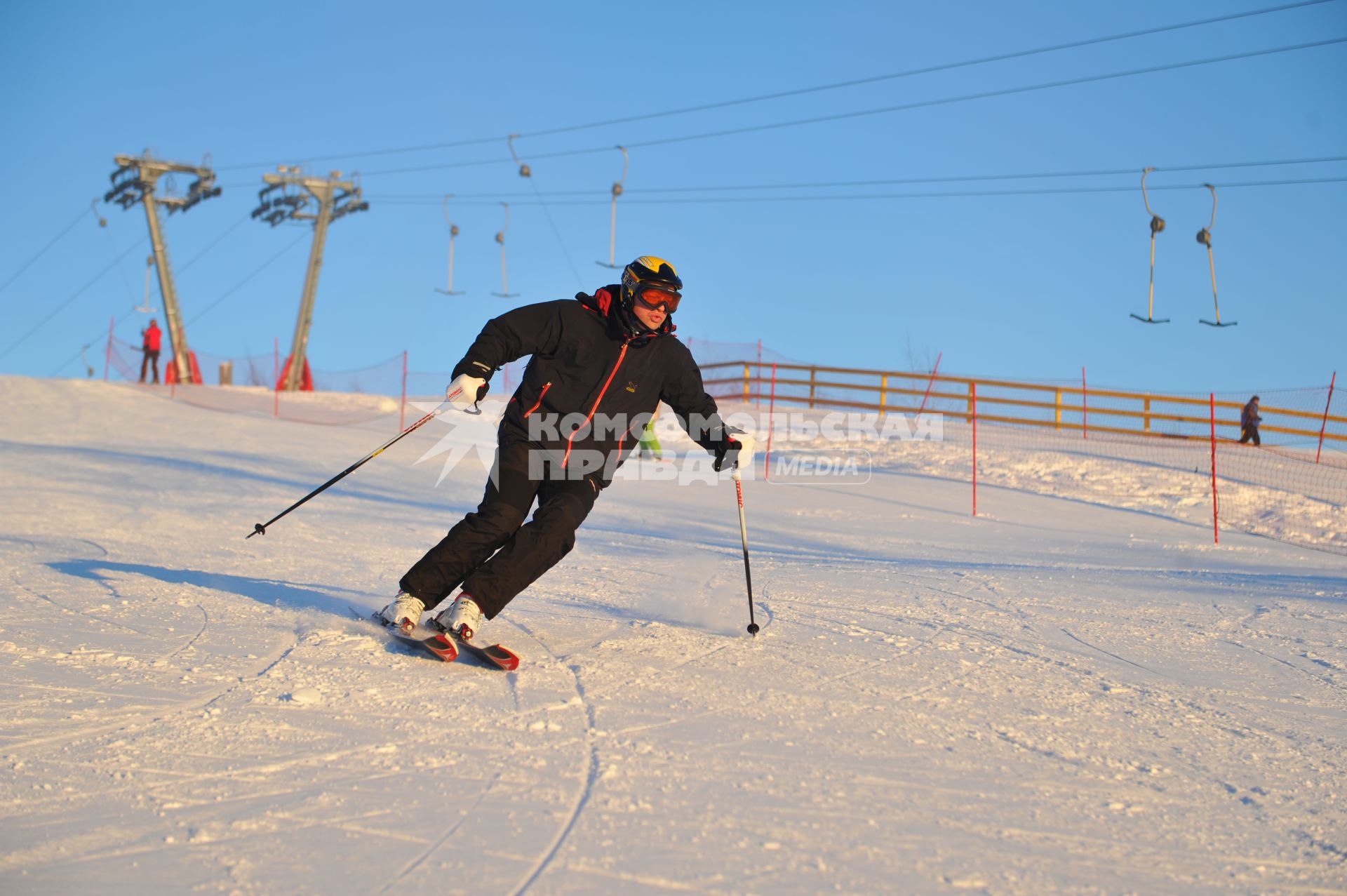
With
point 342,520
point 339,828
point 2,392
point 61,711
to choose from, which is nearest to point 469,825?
point 339,828

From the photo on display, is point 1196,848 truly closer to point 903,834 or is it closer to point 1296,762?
point 903,834

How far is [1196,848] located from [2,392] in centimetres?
2600

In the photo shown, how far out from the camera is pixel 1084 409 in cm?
2356

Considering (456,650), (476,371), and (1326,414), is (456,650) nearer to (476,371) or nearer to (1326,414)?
(476,371)

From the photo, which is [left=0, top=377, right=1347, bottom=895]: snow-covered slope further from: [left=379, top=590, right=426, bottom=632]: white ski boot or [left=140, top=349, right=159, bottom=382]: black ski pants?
[left=140, top=349, right=159, bottom=382]: black ski pants

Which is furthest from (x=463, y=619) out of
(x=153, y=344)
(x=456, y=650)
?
(x=153, y=344)

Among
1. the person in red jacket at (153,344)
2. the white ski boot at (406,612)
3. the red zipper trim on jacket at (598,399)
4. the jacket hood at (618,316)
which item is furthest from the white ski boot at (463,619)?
the person in red jacket at (153,344)

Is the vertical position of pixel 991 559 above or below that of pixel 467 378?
below

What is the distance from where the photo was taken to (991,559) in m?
9.10

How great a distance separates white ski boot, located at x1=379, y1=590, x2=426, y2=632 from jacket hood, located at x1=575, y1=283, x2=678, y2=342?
1.40 m

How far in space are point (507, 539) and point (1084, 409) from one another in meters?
21.3

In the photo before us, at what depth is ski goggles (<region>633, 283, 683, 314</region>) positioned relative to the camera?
15.0 ft

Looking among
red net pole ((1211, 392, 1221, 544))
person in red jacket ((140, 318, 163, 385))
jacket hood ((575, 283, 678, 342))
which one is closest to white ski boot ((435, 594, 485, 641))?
jacket hood ((575, 283, 678, 342))

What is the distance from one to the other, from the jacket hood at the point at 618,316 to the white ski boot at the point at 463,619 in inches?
50.6
